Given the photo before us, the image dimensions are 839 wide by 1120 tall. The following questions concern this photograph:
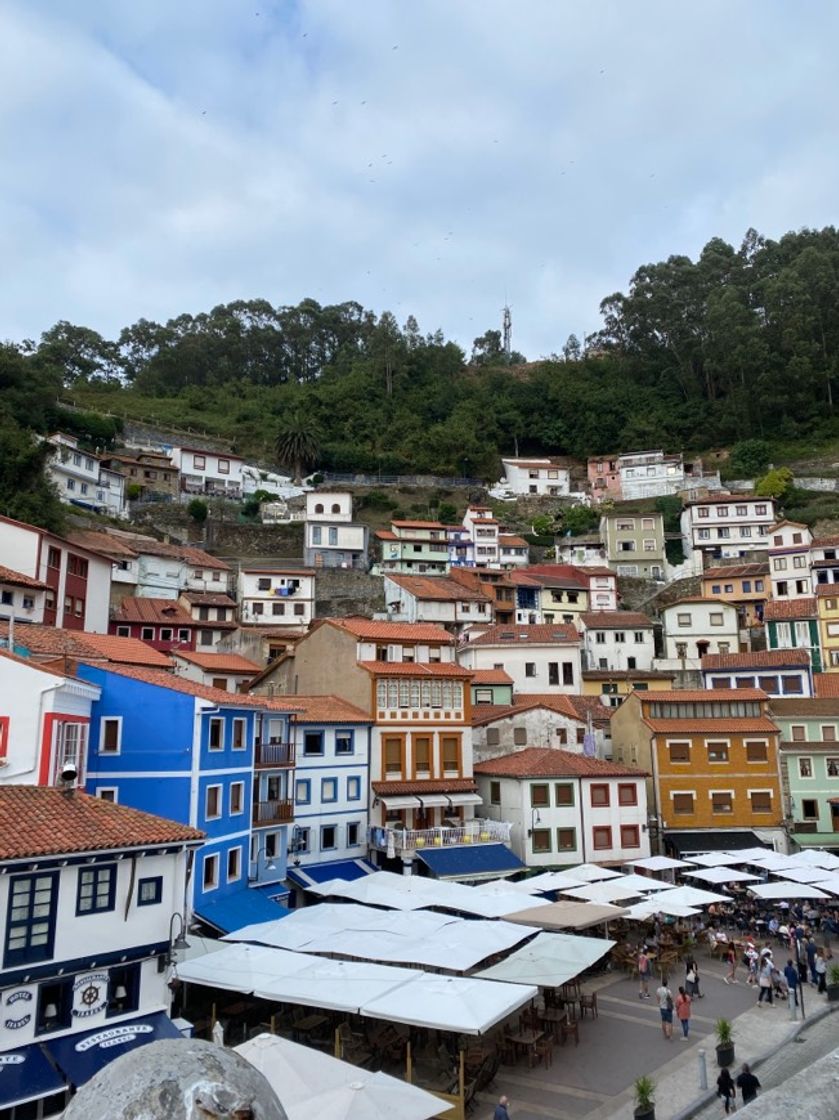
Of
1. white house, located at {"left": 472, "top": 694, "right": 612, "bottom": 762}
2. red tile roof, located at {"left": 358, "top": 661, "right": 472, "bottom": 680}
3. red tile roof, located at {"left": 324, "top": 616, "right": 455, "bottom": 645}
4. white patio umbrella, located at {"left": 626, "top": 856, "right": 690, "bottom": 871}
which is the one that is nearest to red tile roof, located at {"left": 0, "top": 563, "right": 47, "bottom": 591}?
red tile roof, located at {"left": 324, "top": 616, "right": 455, "bottom": 645}

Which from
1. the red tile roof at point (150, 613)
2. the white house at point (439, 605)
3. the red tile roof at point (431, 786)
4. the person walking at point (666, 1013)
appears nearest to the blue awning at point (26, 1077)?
the person walking at point (666, 1013)

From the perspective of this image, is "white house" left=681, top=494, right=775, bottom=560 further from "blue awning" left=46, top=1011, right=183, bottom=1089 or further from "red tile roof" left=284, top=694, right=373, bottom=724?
"blue awning" left=46, top=1011, right=183, bottom=1089

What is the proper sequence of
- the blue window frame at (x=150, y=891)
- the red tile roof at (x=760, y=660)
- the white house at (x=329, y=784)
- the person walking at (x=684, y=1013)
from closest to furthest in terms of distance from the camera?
1. the blue window frame at (x=150, y=891)
2. the person walking at (x=684, y=1013)
3. the white house at (x=329, y=784)
4. the red tile roof at (x=760, y=660)

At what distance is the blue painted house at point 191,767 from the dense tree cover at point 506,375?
206ft

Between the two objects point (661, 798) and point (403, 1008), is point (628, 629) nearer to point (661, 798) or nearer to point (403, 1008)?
point (661, 798)

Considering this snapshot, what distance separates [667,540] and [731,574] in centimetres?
1394

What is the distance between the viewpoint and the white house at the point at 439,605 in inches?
2489

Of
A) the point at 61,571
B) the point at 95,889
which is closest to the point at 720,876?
the point at 95,889

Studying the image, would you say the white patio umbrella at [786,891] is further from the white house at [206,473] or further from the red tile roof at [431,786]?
the white house at [206,473]

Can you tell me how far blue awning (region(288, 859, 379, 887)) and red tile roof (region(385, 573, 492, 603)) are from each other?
32060mm

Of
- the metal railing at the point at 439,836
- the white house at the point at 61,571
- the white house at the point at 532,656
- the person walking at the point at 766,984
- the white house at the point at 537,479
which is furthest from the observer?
the white house at the point at 537,479

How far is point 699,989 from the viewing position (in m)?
23.5

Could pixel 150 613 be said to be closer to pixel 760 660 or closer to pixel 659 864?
pixel 659 864

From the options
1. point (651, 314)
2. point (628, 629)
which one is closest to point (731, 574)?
point (628, 629)
